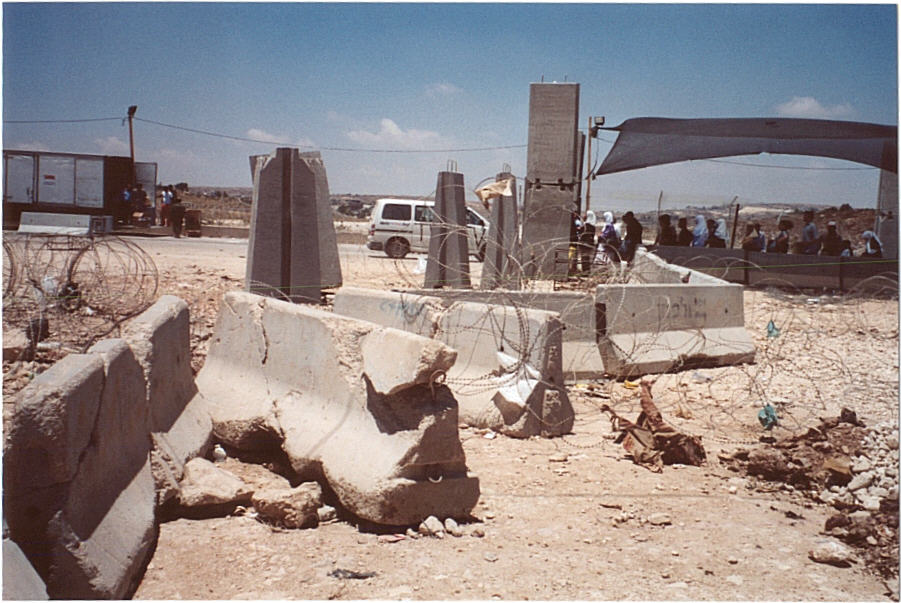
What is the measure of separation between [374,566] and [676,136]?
15.4 m

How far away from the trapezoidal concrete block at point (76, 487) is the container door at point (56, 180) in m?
17.7

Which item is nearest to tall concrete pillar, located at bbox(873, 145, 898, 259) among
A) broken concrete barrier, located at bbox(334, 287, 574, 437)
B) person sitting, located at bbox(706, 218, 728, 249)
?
person sitting, located at bbox(706, 218, 728, 249)

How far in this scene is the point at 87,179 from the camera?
20.2 meters

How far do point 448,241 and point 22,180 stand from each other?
11.5m

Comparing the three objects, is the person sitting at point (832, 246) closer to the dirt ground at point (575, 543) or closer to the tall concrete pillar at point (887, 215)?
the tall concrete pillar at point (887, 215)

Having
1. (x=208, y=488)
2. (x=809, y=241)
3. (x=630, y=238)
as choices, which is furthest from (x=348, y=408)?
(x=809, y=241)

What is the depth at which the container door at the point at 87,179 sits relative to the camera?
20109mm

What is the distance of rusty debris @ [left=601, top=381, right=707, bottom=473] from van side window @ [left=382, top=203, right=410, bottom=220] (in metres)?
16.3

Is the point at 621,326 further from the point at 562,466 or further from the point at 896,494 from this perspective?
the point at 896,494

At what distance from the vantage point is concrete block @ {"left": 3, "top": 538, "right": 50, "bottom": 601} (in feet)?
8.83

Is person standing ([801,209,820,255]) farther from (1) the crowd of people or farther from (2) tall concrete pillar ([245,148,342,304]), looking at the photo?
(2) tall concrete pillar ([245,148,342,304])

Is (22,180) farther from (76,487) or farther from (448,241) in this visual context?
(76,487)

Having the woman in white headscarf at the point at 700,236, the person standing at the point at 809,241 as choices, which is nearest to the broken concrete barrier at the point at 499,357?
the person standing at the point at 809,241

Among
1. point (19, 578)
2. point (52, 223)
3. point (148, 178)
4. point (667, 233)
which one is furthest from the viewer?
point (148, 178)
